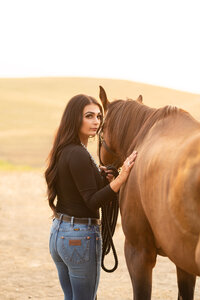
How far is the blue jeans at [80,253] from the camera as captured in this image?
3.66 meters

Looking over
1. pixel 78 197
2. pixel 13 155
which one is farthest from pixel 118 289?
pixel 13 155

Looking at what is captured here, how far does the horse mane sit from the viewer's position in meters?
4.36

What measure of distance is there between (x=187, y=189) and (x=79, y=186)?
0.82 m

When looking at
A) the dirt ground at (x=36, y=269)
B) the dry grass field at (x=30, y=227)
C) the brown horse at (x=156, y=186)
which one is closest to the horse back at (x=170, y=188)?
the brown horse at (x=156, y=186)

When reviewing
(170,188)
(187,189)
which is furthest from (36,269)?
(187,189)

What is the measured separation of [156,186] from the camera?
11.6ft

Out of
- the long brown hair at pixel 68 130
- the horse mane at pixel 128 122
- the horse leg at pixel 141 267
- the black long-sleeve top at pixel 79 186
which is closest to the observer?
the black long-sleeve top at pixel 79 186

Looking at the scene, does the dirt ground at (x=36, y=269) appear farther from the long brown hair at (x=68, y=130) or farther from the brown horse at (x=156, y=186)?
the long brown hair at (x=68, y=130)

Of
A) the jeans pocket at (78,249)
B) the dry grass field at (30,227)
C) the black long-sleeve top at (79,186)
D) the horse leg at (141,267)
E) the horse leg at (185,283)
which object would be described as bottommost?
the dry grass field at (30,227)

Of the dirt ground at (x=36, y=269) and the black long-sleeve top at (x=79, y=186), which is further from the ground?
the black long-sleeve top at (x=79, y=186)

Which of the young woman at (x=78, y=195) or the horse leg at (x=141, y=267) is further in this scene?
the horse leg at (x=141, y=267)

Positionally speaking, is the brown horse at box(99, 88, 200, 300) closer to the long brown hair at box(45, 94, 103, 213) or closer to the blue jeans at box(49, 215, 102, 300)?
the blue jeans at box(49, 215, 102, 300)

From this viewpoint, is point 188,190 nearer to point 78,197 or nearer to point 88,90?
point 78,197

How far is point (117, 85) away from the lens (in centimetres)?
6831
